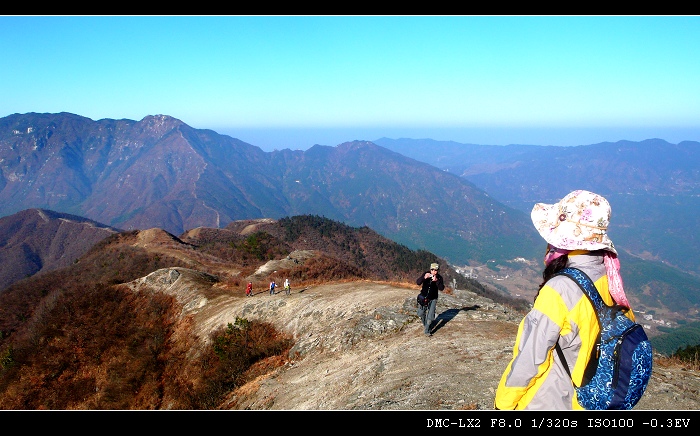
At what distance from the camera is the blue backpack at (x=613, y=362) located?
303 centimetres

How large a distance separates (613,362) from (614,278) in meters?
0.75

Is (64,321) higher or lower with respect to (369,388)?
lower

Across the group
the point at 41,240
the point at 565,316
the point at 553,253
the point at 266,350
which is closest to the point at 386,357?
the point at 266,350

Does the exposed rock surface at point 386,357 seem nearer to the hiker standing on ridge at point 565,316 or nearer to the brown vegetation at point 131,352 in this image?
the brown vegetation at point 131,352

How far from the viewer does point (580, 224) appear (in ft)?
11.4

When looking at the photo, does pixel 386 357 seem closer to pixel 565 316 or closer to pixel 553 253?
pixel 553 253

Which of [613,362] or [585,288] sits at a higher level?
[585,288]

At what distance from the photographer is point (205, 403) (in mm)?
12820
